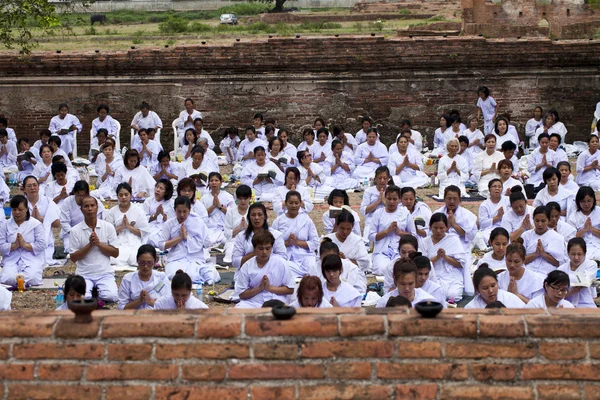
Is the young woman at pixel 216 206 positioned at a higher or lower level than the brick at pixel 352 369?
lower

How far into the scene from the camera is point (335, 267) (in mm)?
8891

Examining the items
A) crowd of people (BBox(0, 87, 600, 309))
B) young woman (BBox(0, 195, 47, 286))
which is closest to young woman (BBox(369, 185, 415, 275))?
crowd of people (BBox(0, 87, 600, 309))

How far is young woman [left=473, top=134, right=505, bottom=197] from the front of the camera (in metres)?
15.9

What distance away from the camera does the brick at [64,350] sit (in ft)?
15.7

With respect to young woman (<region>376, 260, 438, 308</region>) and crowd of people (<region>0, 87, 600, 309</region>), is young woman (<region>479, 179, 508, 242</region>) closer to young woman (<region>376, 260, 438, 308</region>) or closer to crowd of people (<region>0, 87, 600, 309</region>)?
crowd of people (<region>0, 87, 600, 309</region>)

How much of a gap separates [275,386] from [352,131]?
16.0 meters

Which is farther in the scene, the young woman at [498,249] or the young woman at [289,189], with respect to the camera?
the young woman at [289,189]

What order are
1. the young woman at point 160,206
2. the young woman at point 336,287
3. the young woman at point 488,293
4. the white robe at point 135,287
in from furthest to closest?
1. the young woman at point 160,206
2. the white robe at point 135,287
3. the young woman at point 336,287
4. the young woman at point 488,293

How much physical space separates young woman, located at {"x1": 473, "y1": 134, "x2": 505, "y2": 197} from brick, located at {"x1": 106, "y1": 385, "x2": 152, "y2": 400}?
458 inches

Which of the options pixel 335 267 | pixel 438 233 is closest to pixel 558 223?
pixel 438 233

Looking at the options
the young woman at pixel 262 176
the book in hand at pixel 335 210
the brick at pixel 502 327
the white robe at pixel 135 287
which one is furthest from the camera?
the young woman at pixel 262 176

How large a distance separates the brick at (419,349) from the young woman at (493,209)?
25.5 feet

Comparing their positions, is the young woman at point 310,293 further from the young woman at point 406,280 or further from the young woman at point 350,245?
the young woman at point 350,245

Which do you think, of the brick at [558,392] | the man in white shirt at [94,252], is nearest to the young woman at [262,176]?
the man in white shirt at [94,252]
